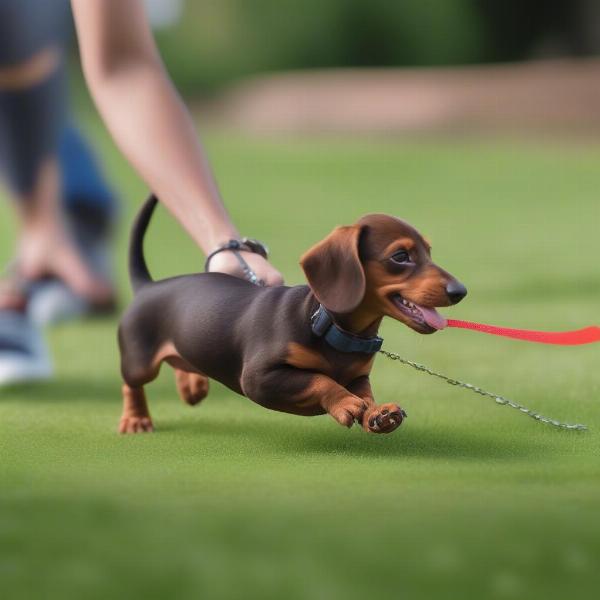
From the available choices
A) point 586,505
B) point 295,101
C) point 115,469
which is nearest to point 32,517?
point 115,469

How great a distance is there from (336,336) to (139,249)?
59 centimetres

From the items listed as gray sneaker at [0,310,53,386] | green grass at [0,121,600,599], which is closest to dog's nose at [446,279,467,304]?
green grass at [0,121,600,599]

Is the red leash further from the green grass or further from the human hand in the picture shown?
the human hand

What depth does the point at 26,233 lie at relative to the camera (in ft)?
13.9

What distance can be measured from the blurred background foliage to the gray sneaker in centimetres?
1175

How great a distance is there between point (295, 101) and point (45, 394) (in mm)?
11046

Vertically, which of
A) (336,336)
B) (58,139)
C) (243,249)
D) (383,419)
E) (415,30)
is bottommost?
(383,419)

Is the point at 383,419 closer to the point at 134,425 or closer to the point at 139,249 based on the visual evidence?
the point at 134,425

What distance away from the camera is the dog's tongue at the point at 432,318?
2.11 metres

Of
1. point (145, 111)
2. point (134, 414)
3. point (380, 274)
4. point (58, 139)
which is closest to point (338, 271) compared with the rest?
point (380, 274)

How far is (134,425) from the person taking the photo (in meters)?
2.51

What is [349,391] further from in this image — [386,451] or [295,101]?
[295,101]

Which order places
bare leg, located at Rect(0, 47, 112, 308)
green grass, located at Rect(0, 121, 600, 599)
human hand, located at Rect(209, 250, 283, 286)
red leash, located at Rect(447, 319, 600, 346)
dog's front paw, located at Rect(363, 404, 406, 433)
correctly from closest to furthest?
1. green grass, located at Rect(0, 121, 600, 599)
2. dog's front paw, located at Rect(363, 404, 406, 433)
3. red leash, located at Rect(447, 319, 600, 346)
4. human hand, located at Rect(209, 250, 283, 286)
5. bare leg, located at Rect(0, 47, 112, 308)

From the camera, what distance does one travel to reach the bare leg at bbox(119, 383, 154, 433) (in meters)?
2.51
